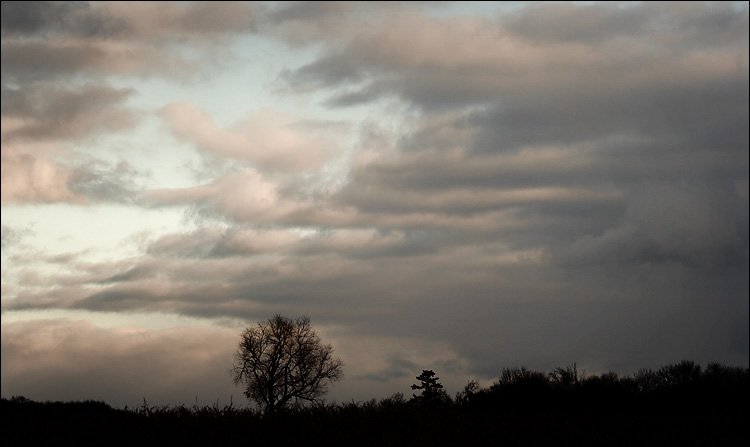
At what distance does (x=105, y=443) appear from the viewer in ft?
49.8

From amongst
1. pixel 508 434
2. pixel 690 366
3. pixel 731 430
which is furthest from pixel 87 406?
pixel 690 366

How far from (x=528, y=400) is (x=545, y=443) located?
13.1m

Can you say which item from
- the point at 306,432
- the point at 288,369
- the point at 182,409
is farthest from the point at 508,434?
the point at 288,369

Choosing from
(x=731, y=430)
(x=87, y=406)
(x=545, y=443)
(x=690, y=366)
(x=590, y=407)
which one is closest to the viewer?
(x=545, y=443)

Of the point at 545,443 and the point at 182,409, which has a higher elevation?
the point at 182,409

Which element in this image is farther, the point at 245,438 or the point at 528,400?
the point at 528,400

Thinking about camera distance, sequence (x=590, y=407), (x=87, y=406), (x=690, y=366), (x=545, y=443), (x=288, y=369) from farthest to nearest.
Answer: (x=288, y=369) → (x=690, y=366) → (x=87, y=406) → (x=590, y=407) → (x=545, y=443)

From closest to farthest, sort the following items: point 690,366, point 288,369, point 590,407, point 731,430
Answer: point 731,430, point 590,407, point 690,366, point 288,369

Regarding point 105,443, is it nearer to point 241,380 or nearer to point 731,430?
point 731,430

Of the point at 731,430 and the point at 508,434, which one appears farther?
the point at 731,430

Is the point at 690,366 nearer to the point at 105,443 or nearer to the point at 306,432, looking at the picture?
the point at 306,432

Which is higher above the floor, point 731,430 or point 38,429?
point 38,429

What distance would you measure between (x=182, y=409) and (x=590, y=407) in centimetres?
1563

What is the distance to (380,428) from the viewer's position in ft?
52.1
